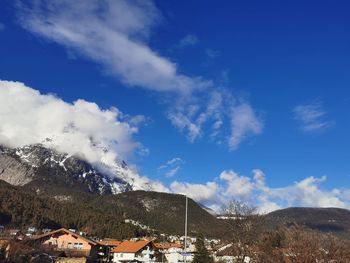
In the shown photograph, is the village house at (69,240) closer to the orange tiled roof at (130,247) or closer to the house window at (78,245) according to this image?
the house window at (78,245)

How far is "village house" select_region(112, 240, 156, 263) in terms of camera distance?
338 feet

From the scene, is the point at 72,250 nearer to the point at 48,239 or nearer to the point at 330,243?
the point at 48,239

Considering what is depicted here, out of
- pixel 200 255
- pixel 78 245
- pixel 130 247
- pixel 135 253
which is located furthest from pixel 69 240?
pixel 200 255

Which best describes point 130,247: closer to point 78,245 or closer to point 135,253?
point 135,253

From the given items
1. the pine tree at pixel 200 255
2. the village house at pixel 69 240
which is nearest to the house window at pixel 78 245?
the village house at pixel 69 240

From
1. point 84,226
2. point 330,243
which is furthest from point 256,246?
point 84,226

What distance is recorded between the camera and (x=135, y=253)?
10325cm

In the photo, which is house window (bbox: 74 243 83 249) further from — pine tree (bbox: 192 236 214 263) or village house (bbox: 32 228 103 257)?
pine tree (bbox: 192 236 214 263)

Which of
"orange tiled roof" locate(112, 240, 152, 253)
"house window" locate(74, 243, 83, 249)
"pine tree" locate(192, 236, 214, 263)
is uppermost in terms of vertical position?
"orange tiled roof" locate(112, 240, 152, 253)

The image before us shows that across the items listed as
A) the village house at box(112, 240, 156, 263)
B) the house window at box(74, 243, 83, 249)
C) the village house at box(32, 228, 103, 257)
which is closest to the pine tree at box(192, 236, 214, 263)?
the village house at box(32, 228, 103, 257)

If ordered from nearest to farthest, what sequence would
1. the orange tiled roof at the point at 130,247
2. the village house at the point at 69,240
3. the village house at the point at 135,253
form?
the village house at the point at 69,240 → the village house at the point at 135,253 → the orange tiled roof at the point at 130,247

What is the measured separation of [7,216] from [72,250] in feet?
250

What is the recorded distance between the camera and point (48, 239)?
93.8 metres

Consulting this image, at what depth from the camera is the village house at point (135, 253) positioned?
103m
